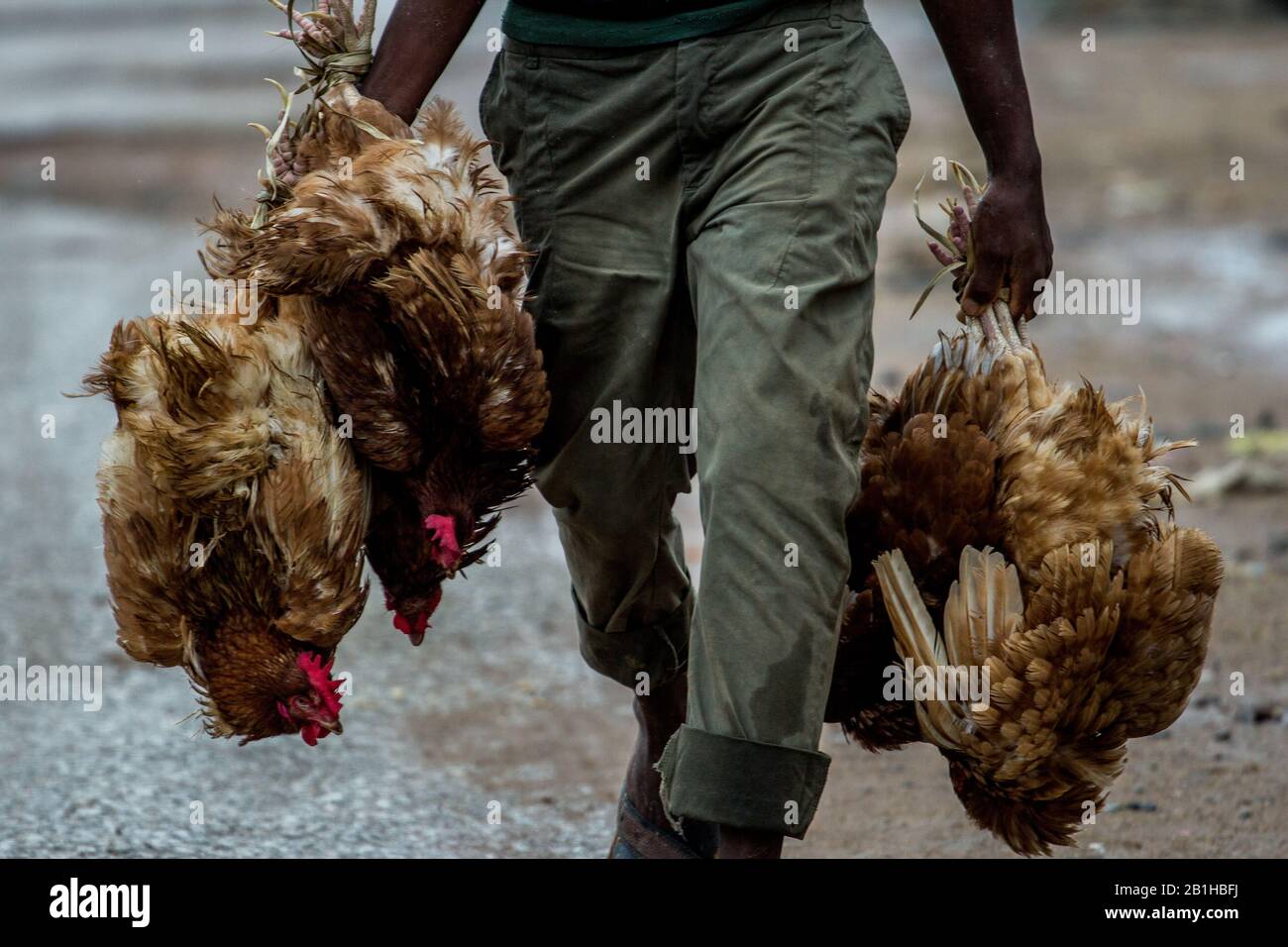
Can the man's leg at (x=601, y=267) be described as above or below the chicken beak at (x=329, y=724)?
above

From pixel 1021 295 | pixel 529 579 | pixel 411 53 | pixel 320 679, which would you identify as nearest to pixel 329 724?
pixel 320 679

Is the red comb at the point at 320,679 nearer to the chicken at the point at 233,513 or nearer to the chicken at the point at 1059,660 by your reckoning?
the chicken at the point at 233,513

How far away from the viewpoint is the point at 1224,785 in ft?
13.6

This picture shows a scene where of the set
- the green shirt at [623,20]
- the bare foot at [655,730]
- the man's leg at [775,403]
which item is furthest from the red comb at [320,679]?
the green shirt at [623,20]

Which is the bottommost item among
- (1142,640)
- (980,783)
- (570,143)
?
(980,783)

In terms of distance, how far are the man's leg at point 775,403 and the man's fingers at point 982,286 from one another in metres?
0.28

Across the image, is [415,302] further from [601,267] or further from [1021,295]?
[1021,295]

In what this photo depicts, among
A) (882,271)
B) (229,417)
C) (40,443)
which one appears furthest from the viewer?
(882,271)

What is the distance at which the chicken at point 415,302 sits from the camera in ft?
8.98

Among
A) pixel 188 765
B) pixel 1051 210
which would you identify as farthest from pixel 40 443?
pixel 1051 210

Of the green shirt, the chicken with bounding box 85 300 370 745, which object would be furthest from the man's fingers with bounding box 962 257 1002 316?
the chicken with bounding box 85 300 370 745

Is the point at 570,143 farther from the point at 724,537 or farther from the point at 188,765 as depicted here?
the point at 188,765

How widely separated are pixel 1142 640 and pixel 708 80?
1.27 metres

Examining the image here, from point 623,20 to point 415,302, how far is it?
69 centimetres
